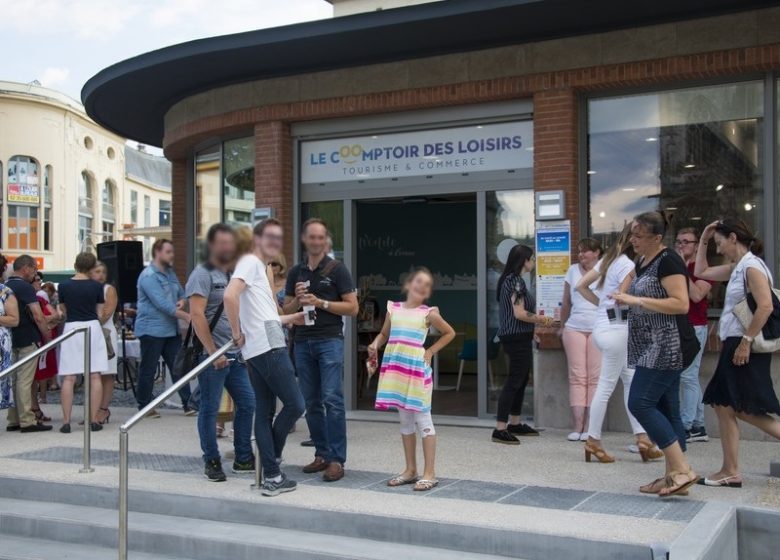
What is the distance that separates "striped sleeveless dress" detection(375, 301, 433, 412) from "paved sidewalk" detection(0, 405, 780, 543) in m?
0.58

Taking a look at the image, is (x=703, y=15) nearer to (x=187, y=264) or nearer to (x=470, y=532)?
(x=470, y=532)

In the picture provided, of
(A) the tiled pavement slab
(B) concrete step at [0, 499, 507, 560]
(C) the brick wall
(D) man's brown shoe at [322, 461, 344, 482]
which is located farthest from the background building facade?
(D) man's brown shoe at [322, 461, 344, 482]

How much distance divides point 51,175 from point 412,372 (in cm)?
4897

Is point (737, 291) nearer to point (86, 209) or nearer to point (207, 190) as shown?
point (207, 190)

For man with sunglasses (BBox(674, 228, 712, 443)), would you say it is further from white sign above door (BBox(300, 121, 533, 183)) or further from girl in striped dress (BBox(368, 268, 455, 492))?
girl in striped dress (BBox(368, 268, 455, 492))

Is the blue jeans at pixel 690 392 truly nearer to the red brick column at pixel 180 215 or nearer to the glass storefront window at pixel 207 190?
the glass storefront window at pixel 207 190

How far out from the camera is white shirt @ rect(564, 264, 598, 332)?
302 inches

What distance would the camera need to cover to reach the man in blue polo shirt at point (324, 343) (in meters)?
6.08

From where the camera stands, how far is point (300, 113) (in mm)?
9680

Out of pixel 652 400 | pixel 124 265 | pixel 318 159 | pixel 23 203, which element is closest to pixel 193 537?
pixel 652 400

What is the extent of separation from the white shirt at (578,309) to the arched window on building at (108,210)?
5164 centimetres

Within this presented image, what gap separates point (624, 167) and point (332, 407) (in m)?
4.05

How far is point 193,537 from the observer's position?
5.09m

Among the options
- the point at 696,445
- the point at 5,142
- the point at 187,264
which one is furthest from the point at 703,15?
the point at 5,142
